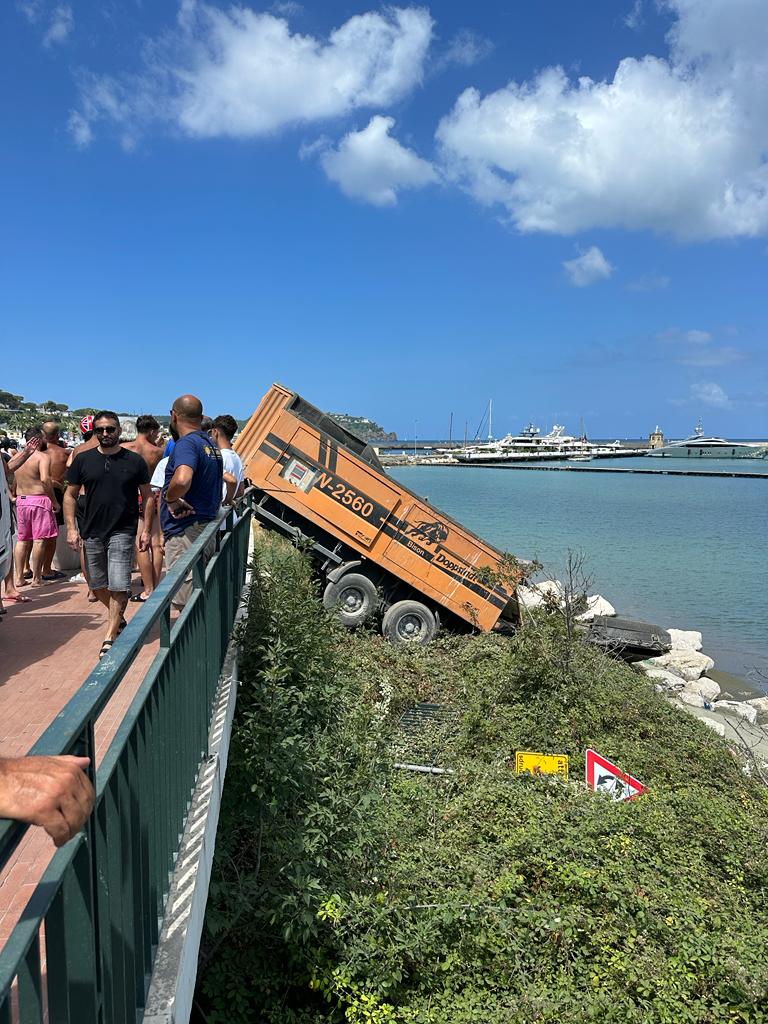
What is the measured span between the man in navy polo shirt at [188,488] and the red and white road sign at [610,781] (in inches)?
161

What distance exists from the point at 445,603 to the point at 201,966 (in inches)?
325

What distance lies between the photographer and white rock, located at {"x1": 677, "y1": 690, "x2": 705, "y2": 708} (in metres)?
12.2

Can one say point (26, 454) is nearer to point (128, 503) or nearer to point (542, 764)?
point (128, 503)

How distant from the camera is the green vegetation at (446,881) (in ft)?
14.6

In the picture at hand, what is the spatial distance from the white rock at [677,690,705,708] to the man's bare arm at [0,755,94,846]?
11971 millimetres

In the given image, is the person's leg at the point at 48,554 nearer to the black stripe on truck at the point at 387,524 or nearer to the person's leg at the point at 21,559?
the person's leg at the point at 21,559

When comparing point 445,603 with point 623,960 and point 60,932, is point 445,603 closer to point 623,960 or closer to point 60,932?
point 623,960

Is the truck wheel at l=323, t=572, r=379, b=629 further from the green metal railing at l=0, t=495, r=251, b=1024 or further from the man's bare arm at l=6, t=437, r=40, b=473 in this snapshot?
the green metal railing at l=0, t=495, r=251, b=1024

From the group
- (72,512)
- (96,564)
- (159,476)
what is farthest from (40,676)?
(159,476)

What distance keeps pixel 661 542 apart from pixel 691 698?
24760 mm

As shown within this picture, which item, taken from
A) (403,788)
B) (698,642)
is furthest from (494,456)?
(403,788)

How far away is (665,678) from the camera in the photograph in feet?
43.3

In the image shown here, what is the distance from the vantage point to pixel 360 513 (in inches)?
479

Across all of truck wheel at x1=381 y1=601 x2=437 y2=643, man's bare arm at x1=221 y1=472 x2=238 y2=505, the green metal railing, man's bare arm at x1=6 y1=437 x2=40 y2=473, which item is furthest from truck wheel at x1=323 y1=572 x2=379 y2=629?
the green metal railing
